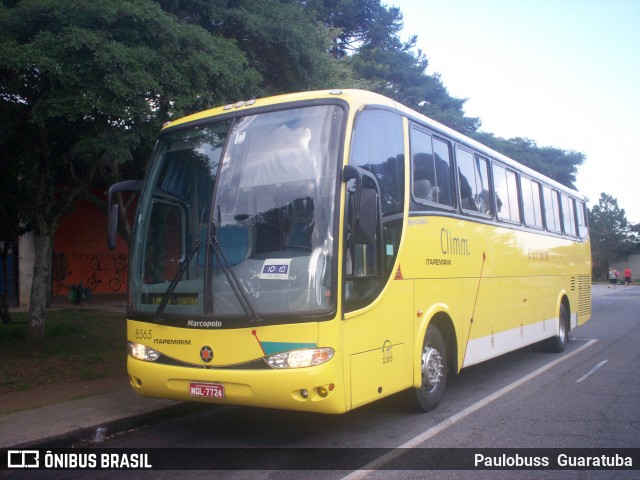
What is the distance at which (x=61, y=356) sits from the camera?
10.6 m

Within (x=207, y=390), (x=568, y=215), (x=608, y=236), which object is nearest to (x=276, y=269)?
(x=207, y=390)

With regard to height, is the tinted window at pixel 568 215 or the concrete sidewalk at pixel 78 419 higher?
the tinted window at pixel 568 215

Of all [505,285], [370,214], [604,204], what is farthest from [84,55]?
[604,204]

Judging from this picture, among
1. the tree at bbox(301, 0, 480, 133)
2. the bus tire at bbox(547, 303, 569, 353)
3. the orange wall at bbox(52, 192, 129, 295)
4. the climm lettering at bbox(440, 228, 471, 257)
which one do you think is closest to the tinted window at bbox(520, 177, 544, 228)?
the bus tire at bbox(547, 303, 569, 353)

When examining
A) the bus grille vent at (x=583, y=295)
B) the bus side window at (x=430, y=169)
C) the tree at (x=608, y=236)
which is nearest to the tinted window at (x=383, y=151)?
the bus side window at (x=430, y=169)

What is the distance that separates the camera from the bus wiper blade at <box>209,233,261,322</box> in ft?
18.8

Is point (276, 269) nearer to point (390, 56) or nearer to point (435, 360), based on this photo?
point (435, 360)

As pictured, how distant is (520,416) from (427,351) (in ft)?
4.26

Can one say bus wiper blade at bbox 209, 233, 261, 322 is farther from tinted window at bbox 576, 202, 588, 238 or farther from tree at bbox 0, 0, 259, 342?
tinted window at bbox 576, 202, 588, 238

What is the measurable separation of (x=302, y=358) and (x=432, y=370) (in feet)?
8.24

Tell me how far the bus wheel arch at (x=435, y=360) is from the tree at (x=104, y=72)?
4726 millimetres

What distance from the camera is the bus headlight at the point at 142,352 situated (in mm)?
6312

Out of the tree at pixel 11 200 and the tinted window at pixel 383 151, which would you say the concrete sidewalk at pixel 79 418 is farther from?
the tree at pixel 11 200

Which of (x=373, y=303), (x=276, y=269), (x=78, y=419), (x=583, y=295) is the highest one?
(x=276, y=269)
